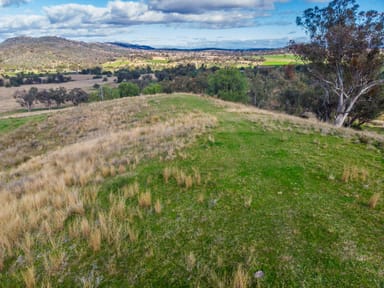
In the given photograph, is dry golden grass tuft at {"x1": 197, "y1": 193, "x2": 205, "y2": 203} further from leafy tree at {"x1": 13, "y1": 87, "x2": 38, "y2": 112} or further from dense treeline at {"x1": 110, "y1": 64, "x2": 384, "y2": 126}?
leafy tree at {"x1": 13, "y1": 87, "x2": 38, "y2": 112}

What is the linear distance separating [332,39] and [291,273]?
23246 mm

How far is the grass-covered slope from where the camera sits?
3585 mm

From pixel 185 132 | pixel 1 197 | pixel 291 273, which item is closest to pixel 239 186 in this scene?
pixel 291 273

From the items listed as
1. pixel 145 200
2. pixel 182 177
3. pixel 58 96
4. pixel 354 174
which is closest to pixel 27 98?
pixel 58 96

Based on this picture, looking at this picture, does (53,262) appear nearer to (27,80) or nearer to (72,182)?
(72,182)

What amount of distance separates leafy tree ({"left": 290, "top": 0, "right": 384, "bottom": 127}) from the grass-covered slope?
49.0ft

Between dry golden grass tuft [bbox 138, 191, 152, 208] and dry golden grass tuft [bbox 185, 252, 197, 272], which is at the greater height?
dry golden grass tuft [bbox 185, 252, 197, 272]

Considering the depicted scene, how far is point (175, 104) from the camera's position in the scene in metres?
24.2

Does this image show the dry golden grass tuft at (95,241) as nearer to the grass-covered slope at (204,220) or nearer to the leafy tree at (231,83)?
the grass-covered slope at (204,220)

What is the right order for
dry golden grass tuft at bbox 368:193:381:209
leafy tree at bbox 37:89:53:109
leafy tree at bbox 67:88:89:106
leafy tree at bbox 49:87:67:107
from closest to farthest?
dry golden grass tuft at bbox 368:193:381:209 < leafy tree at bbox 37:89:53:109 < leafy tree at bbox 49:87:67:107 < leafy tree at bbox 67:88:89:106

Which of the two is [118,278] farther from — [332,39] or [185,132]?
[332,39]

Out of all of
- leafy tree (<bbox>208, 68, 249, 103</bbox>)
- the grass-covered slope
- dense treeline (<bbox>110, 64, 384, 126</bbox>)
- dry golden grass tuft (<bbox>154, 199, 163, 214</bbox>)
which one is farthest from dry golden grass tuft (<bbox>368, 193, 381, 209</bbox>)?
leafy tree (<bbox>208, 68, 249, 103</bbox>)

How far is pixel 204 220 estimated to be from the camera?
4.86 metres

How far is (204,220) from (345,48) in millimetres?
22847
